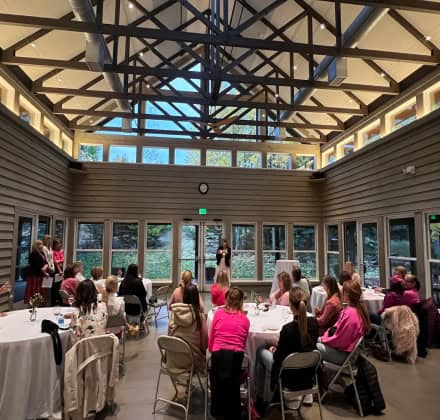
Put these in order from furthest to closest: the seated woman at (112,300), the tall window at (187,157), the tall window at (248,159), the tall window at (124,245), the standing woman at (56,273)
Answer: the tall window at (248,159) → the tall window at (187,157) → the tall window at (124,245) → the standing woman at (56,273) → the seated woman at (112,300)

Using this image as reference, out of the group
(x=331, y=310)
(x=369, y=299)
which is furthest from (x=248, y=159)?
(x=331, y=310)

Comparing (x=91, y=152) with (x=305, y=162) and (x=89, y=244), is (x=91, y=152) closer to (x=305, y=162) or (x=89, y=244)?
(x=89, y=244)

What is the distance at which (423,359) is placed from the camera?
13.2ft

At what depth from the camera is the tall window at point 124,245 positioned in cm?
887

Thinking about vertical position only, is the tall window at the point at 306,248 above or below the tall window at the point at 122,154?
below

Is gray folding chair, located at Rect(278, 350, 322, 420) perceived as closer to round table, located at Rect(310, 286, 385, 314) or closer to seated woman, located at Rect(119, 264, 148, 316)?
round table, located at Rect(310, 286, 385, 314)

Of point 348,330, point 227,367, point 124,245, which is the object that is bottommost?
point 227,367

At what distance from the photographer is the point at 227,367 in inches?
91.3

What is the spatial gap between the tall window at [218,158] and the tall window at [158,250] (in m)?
2.34

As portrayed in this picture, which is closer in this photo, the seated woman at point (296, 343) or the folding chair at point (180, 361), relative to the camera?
the seated woman at point (296, 343)

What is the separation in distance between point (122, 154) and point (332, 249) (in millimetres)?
6945

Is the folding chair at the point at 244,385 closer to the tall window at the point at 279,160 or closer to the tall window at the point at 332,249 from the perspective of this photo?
the tall window at the point at 332,249

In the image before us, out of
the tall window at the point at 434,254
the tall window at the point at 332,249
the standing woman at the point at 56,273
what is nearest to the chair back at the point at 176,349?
the standing woman at the point at 56,273

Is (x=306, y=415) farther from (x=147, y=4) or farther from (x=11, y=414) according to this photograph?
(x=147, y=4)
